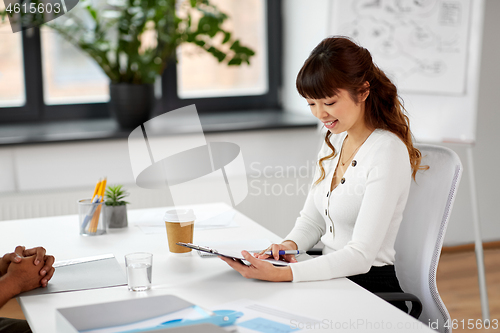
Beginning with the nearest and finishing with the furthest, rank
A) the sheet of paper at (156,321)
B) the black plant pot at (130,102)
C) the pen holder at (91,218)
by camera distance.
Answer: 1. the sheet of paper at (156,321)
2. the pen holder at (91,218)
3. the black plant pot at (130,102)

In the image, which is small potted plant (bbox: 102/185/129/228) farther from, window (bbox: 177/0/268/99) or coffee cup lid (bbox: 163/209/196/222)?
window (bbox: 177/0/268/99)

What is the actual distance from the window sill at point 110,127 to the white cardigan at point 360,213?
4.44 ft

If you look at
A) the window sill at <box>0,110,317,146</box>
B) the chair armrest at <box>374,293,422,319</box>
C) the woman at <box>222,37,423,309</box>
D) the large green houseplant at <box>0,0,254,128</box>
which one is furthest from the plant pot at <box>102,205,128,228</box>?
the large green houseplant at <box>0,0,254,128</box>

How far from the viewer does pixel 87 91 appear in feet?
10.7

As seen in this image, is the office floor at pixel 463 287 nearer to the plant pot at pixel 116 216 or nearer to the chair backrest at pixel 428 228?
the chair backrest at pixel 428 228

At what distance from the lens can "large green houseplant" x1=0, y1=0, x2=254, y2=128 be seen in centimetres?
286

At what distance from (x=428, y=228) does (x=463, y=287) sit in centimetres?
162

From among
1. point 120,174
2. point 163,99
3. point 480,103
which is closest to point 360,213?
point 120,174

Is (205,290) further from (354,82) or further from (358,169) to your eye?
(354,82)

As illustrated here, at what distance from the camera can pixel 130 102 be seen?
9.70ft

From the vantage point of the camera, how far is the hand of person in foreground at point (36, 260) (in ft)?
4.18

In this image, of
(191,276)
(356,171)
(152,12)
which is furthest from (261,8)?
(191,276)

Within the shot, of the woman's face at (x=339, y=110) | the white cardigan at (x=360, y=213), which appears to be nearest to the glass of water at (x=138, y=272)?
the white cardigan at (x=360, y=213)

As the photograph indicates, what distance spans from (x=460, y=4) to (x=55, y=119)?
218 centimetres
